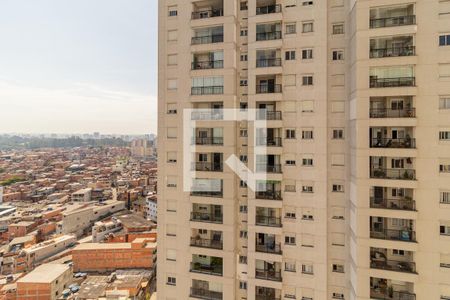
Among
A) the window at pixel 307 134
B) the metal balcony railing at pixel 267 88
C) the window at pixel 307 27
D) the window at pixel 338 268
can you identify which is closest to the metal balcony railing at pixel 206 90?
the metal balcony railing at pixel 267 88

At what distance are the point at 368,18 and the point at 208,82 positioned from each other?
7739 millimetres

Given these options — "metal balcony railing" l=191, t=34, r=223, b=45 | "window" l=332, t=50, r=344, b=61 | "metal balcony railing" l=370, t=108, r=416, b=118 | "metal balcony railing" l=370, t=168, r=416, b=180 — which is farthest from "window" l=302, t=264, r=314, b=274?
"metal balcony railing" l=191, t=34, r=223, b=45

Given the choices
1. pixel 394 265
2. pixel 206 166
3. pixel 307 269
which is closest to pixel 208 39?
pixel 206 166

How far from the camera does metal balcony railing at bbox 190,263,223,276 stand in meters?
13.5

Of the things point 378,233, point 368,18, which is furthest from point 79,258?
point 368,18

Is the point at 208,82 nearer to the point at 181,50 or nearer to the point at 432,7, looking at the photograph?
the point at 181,50

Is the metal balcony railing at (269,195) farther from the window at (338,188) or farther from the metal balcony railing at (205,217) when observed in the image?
the window at (338,188)

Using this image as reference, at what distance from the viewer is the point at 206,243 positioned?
13.9m

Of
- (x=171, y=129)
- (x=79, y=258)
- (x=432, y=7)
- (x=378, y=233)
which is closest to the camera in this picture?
(x=432, y=7)

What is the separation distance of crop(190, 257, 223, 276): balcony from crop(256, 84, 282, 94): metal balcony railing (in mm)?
8958

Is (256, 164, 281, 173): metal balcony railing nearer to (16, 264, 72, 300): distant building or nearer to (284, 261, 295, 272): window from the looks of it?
(284, 261, 295, 272): window

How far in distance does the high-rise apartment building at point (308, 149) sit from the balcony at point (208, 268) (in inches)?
2.1

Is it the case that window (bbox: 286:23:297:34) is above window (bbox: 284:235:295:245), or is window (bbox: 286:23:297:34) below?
above

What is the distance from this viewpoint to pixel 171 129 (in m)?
14.0
